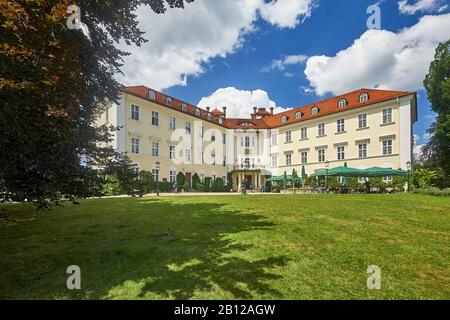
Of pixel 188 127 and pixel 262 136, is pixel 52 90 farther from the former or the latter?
pixel 262 136

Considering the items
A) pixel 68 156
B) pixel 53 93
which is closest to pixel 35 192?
pixel 68 156

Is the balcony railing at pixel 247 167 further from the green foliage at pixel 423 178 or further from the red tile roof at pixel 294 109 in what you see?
the green foliage at pixel 423 178

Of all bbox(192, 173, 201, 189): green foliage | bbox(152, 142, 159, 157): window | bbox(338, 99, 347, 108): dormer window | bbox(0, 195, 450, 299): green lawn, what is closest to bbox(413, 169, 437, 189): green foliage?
bbox(338, 99, 347, 108): dormer window

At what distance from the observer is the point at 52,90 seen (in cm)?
422

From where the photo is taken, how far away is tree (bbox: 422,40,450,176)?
26.5 metres

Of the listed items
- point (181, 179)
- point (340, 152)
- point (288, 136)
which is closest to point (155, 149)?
point (181, 179)

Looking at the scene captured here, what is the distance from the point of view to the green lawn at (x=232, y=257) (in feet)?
14.3

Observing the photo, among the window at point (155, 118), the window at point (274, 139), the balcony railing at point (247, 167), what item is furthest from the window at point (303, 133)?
the window at point (155, 118)

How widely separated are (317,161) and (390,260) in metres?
33.1

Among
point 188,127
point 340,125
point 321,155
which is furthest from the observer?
point 188,127

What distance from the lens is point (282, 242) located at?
654 cm

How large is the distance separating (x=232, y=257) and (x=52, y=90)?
453 centimetres

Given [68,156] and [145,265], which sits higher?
[68,156]
